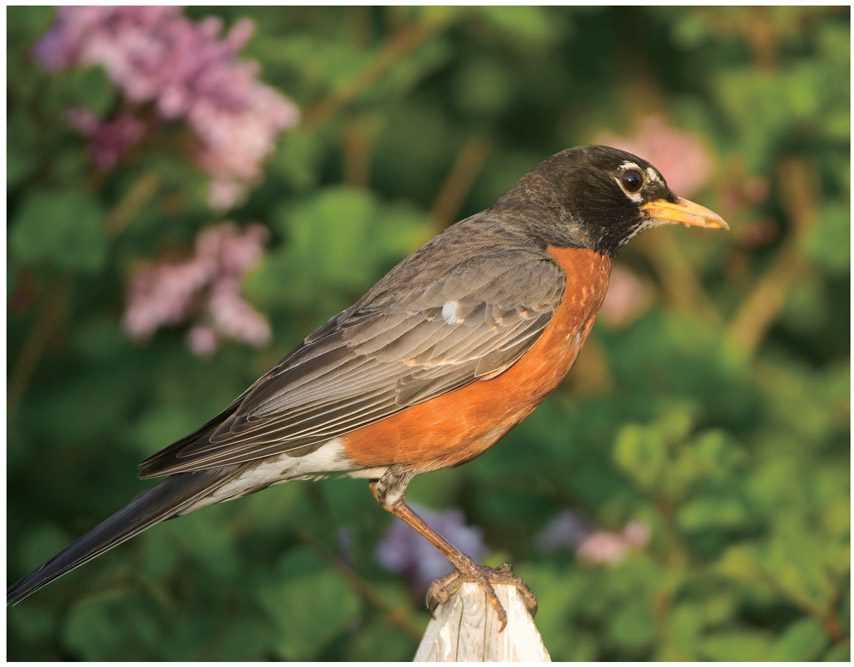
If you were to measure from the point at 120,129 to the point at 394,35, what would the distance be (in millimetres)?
1676

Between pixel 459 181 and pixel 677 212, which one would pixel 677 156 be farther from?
pixel 677 212

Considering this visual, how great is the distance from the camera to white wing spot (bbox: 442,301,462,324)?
3973 mm

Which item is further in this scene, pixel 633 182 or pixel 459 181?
pixel 459 181

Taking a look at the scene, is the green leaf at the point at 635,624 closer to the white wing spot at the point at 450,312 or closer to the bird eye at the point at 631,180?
the white wing spot at the point at 450,312

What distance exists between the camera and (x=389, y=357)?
3.91 metres

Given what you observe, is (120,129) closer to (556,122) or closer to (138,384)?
(138,384)

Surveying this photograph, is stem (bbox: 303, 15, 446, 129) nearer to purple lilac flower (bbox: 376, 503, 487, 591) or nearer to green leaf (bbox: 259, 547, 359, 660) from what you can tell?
purple lilac flower (bbox: 376, 503, 487, 591)

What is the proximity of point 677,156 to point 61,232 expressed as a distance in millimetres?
2824

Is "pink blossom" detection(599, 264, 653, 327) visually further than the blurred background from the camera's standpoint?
Yes

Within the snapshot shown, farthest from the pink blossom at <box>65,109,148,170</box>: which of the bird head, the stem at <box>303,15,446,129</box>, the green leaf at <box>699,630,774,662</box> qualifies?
the green leaf at <box>699,630,774,662</box>

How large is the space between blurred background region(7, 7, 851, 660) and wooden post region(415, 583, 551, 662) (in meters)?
0.74

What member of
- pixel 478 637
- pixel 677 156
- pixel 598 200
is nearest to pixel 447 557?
pixel 478 637

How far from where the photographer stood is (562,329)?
3.95 m

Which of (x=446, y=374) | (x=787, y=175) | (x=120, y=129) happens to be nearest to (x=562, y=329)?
(x=446, y=374)
